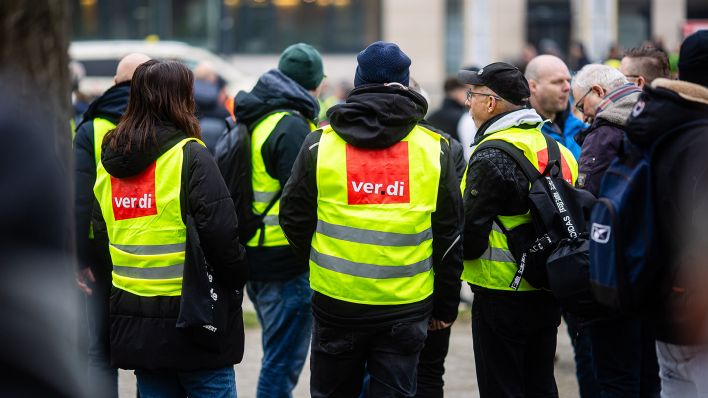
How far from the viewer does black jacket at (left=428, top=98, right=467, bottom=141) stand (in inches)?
384

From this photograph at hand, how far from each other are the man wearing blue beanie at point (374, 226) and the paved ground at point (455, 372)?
2294 millimetres

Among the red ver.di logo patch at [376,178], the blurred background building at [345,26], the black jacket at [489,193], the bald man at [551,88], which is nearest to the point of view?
the red ver.di logo patch at [376,178]

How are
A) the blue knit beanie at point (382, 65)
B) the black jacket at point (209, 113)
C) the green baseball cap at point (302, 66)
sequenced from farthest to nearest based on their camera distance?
the black jacket at point (209, 113) < the green baseball cap at point (302, 66) < the blue knit beanie at point (382, 65)

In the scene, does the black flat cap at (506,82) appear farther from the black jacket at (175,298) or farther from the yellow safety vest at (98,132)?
the yellow safety vest at (98,132)

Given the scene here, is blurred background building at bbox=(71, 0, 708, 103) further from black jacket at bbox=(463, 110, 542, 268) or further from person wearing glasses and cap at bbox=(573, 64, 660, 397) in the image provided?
black jacket at bbox=(463, 110, 542, 268)

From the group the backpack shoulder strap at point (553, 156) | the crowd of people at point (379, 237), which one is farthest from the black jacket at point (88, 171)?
the backpack shoulder strap at point (553, 156)

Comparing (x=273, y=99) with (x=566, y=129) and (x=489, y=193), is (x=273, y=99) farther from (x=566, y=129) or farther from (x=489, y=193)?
(x=566, y=129)

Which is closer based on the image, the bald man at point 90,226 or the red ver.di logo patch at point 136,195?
the red ver.di logo patch at point 136,195

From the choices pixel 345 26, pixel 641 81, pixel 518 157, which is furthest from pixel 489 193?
pixel 345 26

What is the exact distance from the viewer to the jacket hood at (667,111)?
3.54m

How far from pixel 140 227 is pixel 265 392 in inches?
61.4

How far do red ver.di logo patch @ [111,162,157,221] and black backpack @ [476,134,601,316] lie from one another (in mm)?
1547

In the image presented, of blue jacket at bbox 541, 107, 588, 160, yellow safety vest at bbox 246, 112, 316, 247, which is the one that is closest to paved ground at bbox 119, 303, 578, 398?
yellow safety vest at bbox 246, 112, 316, 247

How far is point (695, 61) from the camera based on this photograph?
3719mm
